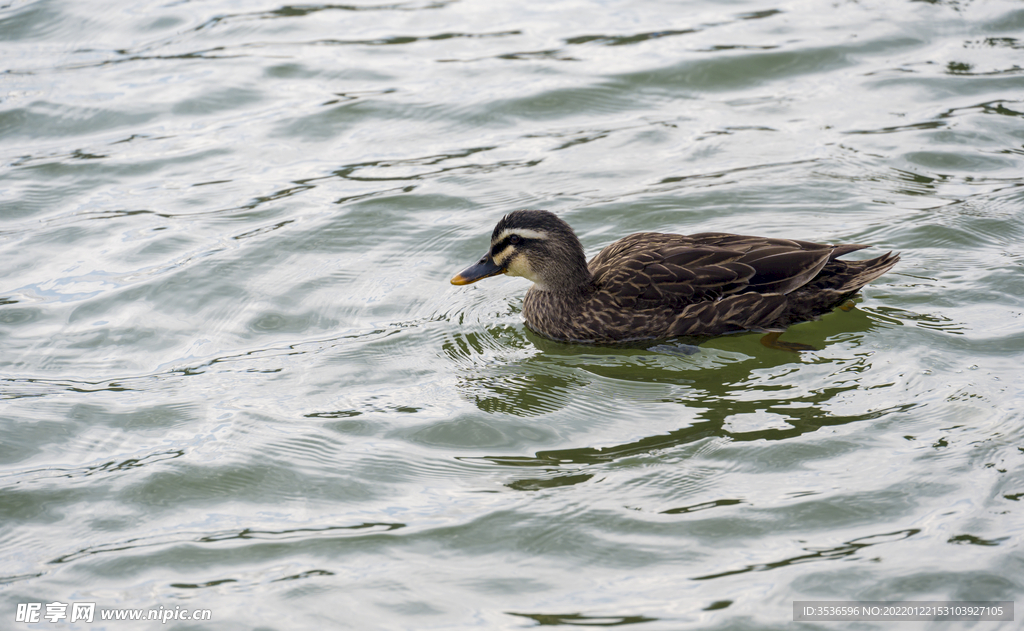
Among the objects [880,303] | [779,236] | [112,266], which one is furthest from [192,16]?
[880,303]

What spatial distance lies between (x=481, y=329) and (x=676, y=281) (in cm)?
159

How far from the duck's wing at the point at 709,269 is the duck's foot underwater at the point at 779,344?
0.33 m

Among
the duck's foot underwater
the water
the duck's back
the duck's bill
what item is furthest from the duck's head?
the duck's foot underwater

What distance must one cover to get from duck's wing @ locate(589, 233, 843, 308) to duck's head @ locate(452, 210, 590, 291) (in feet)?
0.89

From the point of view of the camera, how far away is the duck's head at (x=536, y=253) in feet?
25.5

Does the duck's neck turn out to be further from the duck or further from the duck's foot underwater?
the duck's foot underwater

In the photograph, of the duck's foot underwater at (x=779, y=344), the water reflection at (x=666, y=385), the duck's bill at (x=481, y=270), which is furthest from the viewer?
the duck's bill at (x=481, y=270)

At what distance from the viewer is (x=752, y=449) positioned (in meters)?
6.18

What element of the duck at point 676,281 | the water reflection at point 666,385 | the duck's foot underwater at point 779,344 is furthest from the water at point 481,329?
the duck at point 676,281

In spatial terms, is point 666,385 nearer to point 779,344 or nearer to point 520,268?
point 779,344

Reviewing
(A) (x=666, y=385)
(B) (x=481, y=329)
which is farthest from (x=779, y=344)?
(B) (x=481, y=329)

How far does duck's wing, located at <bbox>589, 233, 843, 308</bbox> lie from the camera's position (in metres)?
7.46

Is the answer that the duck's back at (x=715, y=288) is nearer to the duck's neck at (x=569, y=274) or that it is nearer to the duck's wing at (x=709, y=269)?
the duck's wing at (x=709, y=269)

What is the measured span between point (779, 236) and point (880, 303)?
1.28 meters
